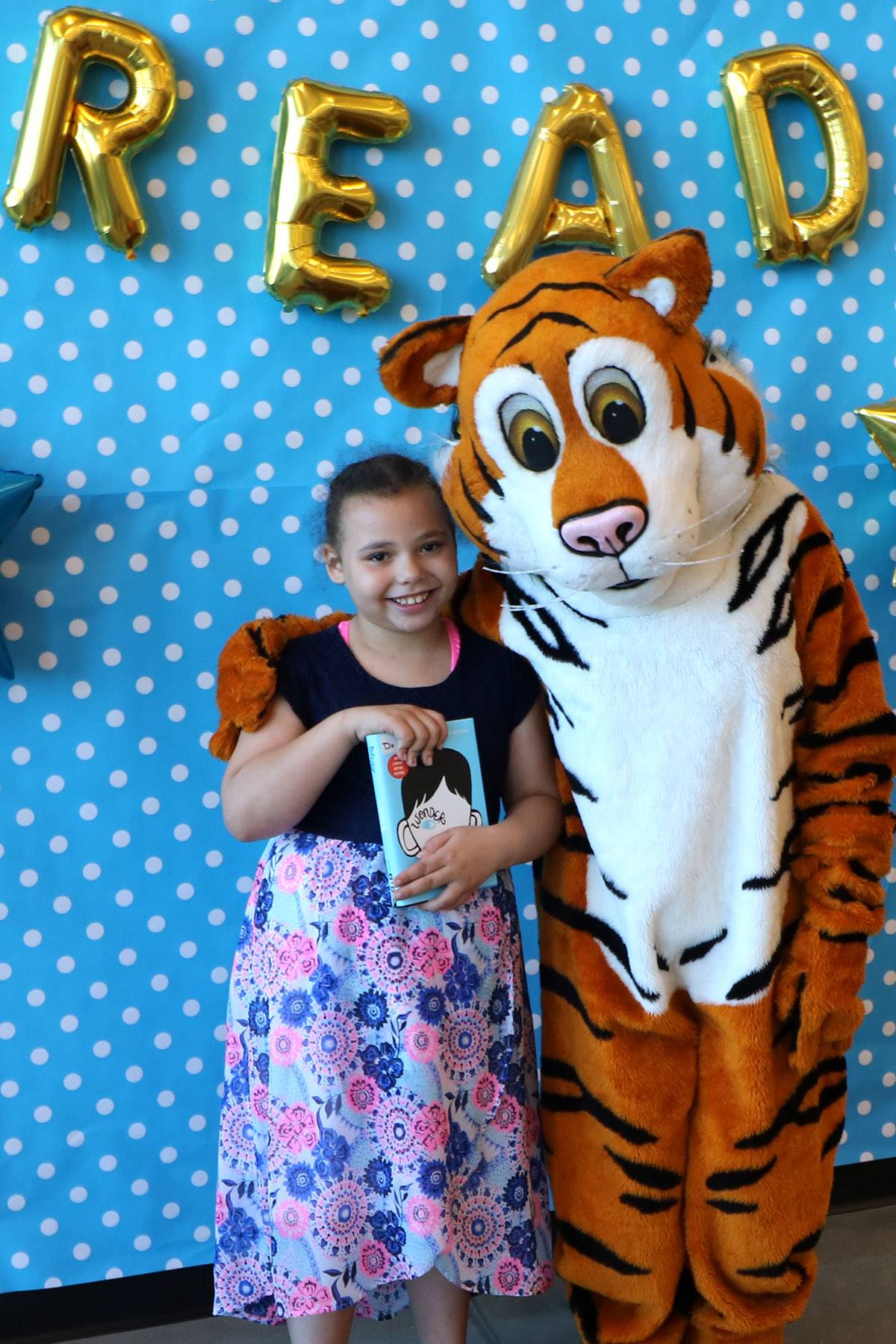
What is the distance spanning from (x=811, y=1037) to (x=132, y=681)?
911mm

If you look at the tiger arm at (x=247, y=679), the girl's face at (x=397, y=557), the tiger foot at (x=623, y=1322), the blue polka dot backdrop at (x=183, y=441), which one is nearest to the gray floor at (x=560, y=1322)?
the blue polka dot backdrop at (x=183, y=441)

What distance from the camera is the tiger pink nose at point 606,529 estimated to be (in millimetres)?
1062

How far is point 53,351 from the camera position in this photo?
4.96 feet

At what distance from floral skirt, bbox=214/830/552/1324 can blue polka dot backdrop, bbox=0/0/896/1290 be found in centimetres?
→ 36

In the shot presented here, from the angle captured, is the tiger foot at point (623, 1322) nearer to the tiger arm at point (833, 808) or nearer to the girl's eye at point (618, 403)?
the tiger arm at point (833, 808)

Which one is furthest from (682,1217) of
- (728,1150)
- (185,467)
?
(185,467)

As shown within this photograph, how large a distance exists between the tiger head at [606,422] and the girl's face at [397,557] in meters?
0.09

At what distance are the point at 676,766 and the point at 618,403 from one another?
35 centimetres

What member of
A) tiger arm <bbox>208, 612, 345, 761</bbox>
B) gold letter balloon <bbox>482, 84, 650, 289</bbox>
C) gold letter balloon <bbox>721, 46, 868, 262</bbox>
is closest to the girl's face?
tiger arm <bbox>208, 612, 345, 761</bbox>

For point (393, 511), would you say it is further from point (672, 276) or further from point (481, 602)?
point (672, 276)

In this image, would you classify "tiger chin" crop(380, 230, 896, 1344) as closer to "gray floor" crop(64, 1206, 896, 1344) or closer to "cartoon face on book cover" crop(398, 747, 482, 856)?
"cartoon face on book cover" crop(398, 747, 482, 856)

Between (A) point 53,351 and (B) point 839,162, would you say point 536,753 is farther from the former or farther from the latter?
(B) point 839,162

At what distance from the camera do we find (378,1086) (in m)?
1.24

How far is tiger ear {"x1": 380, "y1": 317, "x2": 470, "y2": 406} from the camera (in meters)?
1.17
